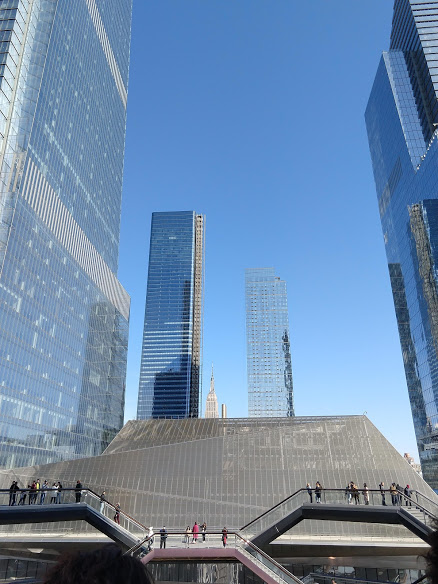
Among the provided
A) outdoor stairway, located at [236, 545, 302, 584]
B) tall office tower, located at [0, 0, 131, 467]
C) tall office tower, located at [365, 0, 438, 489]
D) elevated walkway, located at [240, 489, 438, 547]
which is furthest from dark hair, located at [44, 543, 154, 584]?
tall office tower, located at [365, 0, 438, 489]

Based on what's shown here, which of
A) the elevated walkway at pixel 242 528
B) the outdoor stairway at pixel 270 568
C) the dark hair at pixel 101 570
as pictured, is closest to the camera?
the dark hair at pixel 101 570

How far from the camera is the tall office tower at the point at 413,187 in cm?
11006

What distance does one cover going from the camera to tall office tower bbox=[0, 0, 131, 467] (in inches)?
2635

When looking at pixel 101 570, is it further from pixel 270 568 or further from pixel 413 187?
pixel 413 187

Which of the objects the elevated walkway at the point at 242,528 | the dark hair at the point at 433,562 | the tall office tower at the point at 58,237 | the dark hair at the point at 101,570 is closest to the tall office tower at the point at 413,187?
the tall office tower at the point at 58,237

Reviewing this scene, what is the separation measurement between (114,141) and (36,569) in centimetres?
11510

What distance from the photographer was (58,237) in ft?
276

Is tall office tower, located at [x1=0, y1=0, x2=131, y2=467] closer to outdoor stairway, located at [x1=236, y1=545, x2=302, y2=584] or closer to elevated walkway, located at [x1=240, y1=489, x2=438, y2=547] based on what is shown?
elevated walkway, located at [x1=240, y1=489, x2=438, y2=547]

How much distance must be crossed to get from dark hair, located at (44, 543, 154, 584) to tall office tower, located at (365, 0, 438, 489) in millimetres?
118067

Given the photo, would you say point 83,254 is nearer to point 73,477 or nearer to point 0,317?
point 0,317

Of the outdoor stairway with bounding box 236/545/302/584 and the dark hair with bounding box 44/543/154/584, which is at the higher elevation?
the dark hair with bounding box 44/543/154/584

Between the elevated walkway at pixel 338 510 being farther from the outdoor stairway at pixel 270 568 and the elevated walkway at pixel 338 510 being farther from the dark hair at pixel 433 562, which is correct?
the dark hair at pixel 433 562

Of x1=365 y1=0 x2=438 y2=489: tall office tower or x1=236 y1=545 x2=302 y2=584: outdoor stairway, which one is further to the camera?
x1=365 y1=0 x2=438 y2=489: tall office tower

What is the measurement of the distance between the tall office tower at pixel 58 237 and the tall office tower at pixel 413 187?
8279cm
